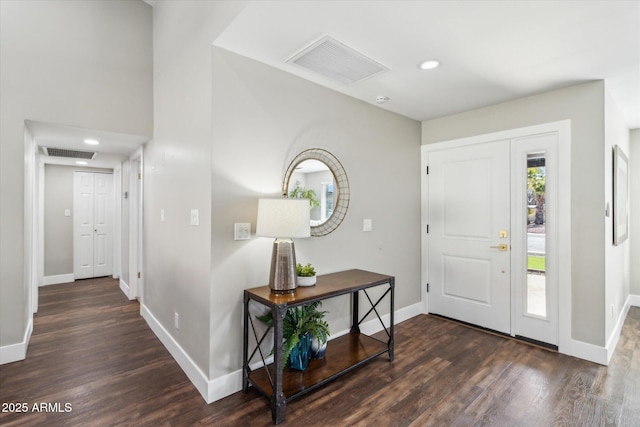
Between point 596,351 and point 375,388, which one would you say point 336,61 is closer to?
point 375,388

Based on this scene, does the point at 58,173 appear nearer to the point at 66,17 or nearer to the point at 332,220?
the point at 66,17

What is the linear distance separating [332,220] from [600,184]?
2.28 m

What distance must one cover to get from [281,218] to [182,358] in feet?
4.86

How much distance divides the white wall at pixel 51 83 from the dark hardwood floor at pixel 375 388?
0.72 meters

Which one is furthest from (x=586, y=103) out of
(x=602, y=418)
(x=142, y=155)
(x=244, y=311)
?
(x=142, y=155)

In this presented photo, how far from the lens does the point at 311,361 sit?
7.95 ft

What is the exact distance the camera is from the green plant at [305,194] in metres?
2.58

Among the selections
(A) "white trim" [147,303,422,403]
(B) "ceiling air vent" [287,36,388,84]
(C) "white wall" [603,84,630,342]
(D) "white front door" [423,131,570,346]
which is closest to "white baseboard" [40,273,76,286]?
(A) "white trim" [147,303,422,403]

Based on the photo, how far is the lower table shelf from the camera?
6.81ft

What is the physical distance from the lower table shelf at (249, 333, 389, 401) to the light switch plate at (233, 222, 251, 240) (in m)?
0.94

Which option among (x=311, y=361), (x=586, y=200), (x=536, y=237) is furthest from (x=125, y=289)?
(x=586, y=200)

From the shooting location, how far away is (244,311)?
221 cm

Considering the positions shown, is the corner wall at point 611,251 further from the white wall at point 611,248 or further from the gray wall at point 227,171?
the gray wall at point 227,171

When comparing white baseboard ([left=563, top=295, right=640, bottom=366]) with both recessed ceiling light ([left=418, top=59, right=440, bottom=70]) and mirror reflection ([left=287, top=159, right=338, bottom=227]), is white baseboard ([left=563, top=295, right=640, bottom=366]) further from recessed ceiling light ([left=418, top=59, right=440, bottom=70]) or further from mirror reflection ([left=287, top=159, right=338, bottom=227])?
recessed ceiling light ([left=418, top=59, right=440, bottom=70])
